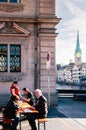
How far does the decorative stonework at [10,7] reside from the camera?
A: 2427 centimetres

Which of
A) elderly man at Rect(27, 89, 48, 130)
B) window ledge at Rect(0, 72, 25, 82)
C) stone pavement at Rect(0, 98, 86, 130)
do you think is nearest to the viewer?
elderly man at Rect(27, 89, 48, 130)

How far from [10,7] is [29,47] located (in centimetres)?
262

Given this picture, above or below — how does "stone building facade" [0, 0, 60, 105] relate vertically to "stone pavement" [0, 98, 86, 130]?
above

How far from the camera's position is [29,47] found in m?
24.6

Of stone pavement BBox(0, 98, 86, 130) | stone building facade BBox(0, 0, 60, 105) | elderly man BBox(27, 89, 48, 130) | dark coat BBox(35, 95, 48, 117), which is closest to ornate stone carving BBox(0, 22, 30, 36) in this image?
stone building facade BBox(0, 0, 60, 105)

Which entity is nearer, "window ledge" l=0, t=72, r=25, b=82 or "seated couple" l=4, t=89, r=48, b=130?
"seated couple" l=4, t=89, r=48, b=130

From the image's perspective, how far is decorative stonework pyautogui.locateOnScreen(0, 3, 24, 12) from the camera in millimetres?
24266

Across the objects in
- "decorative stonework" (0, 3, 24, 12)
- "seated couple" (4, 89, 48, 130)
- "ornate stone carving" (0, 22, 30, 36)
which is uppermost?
"decorative stonework" (0, 3, 24, 12)

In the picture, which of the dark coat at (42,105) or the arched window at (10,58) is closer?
the dark coat at (42,105)

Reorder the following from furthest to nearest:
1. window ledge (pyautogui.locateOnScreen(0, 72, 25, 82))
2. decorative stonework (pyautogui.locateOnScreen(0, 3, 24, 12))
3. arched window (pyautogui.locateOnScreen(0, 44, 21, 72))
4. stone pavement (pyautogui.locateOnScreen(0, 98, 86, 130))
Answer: arched window (pyautogui.locateOnScreen(0, 44, 21, 72)) < decorative stonework (pyautogui.locateOnScreen(0, 3, 24, 12)) < window ledge (pyautogui.locateOnScreen(0, 72, 25, 82)) < stone pavement (pyautogui.locateOnScreen(0, 98, 86, 130))

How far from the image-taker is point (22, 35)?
24203 millimetres

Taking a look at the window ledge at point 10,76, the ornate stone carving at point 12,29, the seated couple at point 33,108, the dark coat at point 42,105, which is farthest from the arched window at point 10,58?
the dark coat at point 42,105

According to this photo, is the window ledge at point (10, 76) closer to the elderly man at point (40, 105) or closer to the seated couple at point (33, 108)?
the seated couple at point (33, 108)

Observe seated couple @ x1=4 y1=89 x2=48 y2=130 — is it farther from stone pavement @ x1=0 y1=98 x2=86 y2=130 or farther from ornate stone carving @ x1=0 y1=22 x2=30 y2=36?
ornate stone carving @ x1=0 y1=22 x2=30 y2=36
